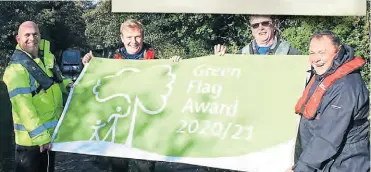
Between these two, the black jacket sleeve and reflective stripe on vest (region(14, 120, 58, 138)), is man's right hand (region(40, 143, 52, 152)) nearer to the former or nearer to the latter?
reflective stripe on vest (region(14, 120, 58, 138))

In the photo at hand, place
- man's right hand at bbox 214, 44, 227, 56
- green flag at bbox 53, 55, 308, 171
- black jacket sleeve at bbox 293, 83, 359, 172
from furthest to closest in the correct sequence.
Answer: man's right hand at bbox 214, 44, 227, 56
green flag at bbox 53, 55, 308, 171
black jacket sleeve at bbox 293, 83, 359, 172

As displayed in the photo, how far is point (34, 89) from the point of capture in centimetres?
343

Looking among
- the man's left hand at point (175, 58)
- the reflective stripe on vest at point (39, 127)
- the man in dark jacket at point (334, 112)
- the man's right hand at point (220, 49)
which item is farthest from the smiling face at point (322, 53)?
the reflective stripe on vest at point (39, 127)

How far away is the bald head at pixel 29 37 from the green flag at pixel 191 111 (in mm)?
371

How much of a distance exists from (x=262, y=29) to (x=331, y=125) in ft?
2.34

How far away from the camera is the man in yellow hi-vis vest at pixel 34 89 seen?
3412mm

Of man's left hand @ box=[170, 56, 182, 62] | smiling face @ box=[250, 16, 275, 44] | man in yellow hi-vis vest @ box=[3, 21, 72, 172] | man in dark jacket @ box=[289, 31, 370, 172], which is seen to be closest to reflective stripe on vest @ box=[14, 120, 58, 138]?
man in yellow hi-vis vest @ box=[3, 21, 72, 172]

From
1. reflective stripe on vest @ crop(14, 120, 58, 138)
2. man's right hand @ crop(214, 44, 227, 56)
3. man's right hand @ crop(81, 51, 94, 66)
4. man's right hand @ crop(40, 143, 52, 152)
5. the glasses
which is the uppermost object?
the glasses

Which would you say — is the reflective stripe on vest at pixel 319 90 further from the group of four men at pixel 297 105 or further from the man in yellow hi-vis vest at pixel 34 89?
the man in yellow hi-vis vest at pixel 34 89

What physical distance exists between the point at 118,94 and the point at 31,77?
59cm

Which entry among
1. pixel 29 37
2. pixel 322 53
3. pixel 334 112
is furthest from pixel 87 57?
pixel 334 112

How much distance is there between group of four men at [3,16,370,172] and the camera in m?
2.87

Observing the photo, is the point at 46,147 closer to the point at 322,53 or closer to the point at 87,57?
the point at 87,57

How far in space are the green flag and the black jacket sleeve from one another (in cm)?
14
